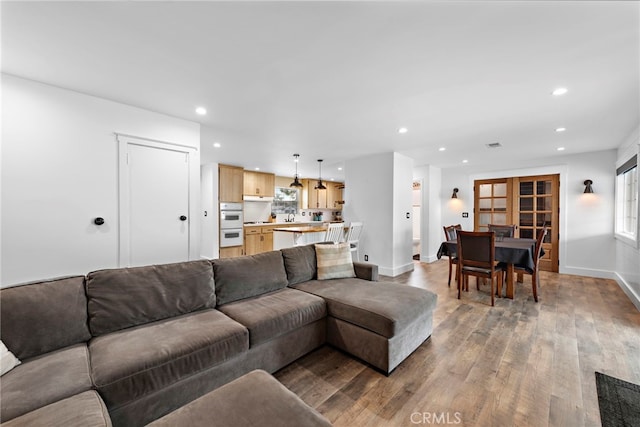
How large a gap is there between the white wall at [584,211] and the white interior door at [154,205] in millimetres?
6561

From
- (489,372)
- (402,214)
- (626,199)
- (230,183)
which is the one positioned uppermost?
(230,183)

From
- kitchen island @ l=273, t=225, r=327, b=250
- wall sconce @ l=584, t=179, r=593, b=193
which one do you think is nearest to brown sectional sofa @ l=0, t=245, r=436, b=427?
kitchen island @ l=273, t=225, r=327, b=250

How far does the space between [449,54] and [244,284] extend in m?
2.47

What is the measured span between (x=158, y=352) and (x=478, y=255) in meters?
3.72

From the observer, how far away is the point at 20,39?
1.77 meters

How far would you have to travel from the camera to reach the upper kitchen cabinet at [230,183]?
634 cm

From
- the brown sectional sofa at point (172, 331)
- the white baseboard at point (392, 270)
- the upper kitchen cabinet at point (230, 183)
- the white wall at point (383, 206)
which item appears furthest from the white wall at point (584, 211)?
the upper kitchen cabinet at point (230, 183)

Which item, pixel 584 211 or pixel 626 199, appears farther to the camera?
pixel 584 211

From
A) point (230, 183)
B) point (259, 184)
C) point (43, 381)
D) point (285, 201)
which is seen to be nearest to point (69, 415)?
point (43, 381)

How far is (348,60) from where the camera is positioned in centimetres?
195

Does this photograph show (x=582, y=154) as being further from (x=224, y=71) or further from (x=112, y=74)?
(x=112, y=74)

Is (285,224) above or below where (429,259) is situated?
above

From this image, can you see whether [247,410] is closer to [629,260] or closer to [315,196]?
[629,260]

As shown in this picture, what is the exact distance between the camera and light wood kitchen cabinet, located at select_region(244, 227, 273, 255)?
22.2ft
